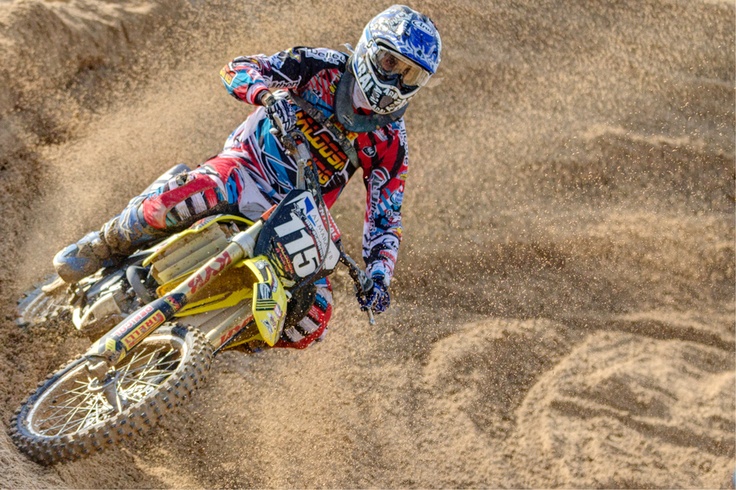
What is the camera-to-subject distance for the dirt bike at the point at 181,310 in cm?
379

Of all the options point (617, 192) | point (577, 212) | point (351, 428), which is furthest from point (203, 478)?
point (617, 192)

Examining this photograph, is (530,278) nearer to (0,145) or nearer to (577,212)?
(577,212)

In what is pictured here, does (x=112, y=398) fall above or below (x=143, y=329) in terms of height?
below

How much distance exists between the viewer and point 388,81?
15.1 ft

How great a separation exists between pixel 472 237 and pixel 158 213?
3962mm

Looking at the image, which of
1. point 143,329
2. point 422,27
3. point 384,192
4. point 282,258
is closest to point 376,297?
point 384,192

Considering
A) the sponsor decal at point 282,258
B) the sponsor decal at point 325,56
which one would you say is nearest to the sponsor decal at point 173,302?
the sponsor decal at point 282,258

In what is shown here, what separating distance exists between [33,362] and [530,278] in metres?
4.50

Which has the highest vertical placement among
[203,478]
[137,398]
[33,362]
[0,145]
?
[0,145]

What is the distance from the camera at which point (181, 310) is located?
163 inches

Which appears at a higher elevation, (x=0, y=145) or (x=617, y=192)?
(x=0, y=145)

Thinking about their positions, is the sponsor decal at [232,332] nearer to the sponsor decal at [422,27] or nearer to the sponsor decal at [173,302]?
the sponsor decal at [173,302]

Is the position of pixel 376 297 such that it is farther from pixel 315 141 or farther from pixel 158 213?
pixel 158 213

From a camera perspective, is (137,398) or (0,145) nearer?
(137,398)
